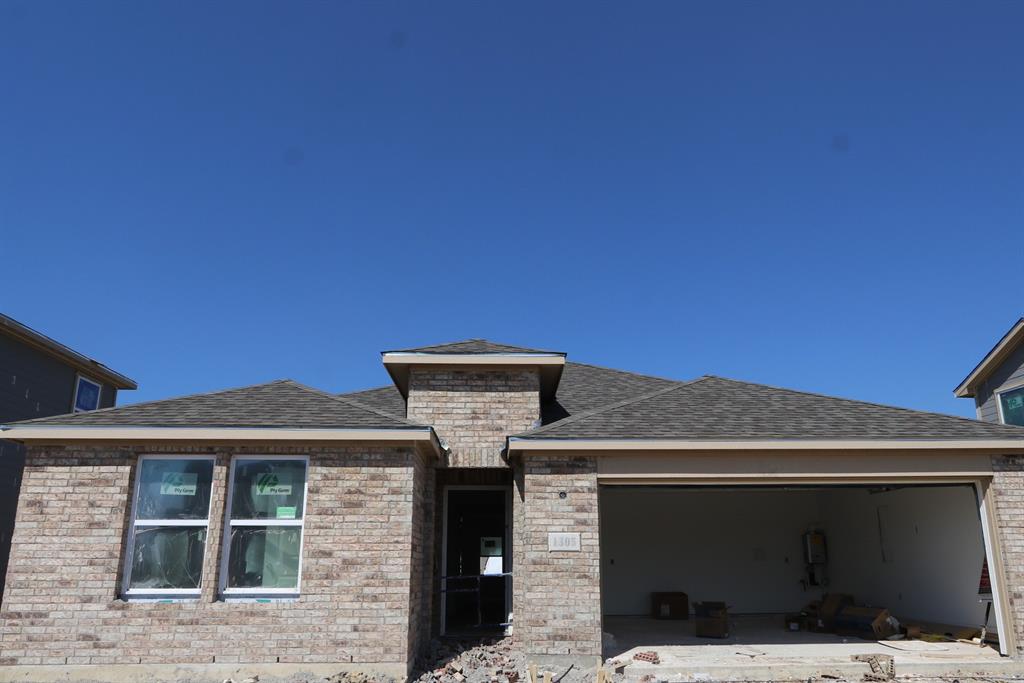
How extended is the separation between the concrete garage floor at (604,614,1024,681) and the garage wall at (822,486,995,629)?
1.85 metres

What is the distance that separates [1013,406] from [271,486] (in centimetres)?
1391

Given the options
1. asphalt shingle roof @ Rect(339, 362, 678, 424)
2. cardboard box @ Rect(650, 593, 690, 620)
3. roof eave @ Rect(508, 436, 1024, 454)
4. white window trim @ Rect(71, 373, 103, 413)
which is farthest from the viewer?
white window trim @ Rect(71, 373, 103, 413)

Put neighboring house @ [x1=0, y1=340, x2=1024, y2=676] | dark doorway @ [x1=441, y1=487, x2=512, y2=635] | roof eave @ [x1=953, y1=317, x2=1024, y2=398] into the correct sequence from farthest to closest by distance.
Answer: roof eave @ [x1=953, y1=317, x2=1024, y2=398] → dark doorway @ [x1=441, y1=487, x2=512, y2=635] → neighboring house @ [x1=0, y1=340, x2=1024, y2=676]

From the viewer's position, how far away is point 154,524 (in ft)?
30.9

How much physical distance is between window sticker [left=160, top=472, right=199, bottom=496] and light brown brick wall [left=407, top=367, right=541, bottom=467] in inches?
130

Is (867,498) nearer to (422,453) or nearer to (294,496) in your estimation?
(422,453)

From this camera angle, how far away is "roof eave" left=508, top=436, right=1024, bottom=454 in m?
9.95

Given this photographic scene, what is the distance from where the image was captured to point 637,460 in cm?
1023

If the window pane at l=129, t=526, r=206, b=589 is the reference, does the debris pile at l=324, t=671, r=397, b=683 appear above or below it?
below

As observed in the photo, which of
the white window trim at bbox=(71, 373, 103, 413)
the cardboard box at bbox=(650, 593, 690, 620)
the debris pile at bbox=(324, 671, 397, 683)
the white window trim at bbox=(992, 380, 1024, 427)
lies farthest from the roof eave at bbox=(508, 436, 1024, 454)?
the white window trim at bbox=(71, 373, 103, 413)

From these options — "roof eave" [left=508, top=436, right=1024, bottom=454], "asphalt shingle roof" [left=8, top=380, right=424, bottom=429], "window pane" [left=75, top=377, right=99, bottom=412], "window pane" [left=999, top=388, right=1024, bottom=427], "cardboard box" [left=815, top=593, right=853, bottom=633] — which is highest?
"window pane" [left=75, top=377, right=99, bottom=412]

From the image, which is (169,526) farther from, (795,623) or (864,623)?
(864,623)

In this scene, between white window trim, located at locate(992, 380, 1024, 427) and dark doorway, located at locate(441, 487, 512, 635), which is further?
white window trim, located at locate(992, 380, 1024, 427)

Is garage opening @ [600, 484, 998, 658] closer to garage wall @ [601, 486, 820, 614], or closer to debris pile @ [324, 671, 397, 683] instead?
garage wall @ [601, 486, 820, 614]
